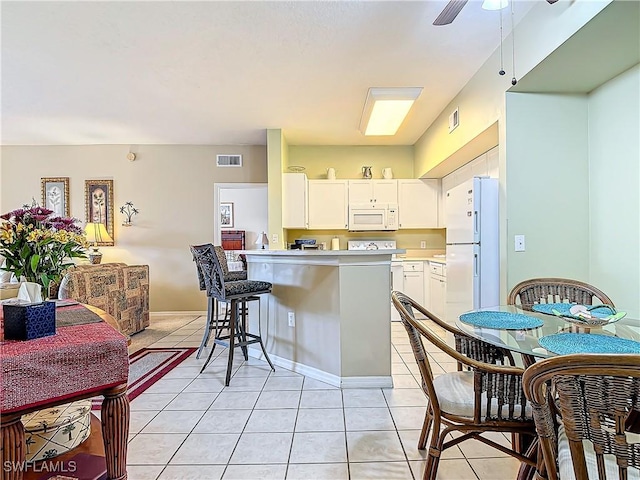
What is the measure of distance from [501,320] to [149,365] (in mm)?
3020

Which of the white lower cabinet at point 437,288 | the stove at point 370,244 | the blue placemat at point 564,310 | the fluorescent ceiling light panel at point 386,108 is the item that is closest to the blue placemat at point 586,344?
the blue placemat at point 564,310

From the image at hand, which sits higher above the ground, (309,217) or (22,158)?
(22,158)

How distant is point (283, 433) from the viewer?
84.6 inches

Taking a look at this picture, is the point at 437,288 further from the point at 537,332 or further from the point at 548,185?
the point at 537,332

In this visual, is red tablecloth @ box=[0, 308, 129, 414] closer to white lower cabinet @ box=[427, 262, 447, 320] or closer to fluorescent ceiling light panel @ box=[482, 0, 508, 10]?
fluorescent ceiling light panel @ box=[482, 0, 508, 10]

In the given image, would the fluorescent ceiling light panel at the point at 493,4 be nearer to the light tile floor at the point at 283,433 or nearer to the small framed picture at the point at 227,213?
the light tile floor at the point at 283,433

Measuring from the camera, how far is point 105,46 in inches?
113

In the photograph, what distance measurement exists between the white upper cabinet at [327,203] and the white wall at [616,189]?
3.34 metres

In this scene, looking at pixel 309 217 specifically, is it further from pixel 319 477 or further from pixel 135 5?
pixel 319 477

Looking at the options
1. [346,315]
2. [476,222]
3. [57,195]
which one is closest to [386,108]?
[476,222]

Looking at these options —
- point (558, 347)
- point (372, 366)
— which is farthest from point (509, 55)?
point (372, 366)

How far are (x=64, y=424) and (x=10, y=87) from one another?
3765mm

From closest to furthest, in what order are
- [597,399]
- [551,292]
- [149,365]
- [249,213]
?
[597,399] < [551,292] < [149,365] < [249,213]

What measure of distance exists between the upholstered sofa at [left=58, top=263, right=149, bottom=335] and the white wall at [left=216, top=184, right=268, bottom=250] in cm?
301
